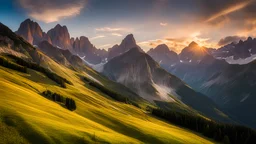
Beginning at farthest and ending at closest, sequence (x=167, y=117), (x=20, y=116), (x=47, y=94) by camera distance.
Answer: (x=167, y=117) < (x=47, y=94) < (x=20, y=116)

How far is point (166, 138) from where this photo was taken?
85.8 m

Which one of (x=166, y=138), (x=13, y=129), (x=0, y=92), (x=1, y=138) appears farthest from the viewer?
(x=166, y=138)

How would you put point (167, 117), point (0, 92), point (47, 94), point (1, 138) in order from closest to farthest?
point (1, 138), point (0, 92), point (47, 94), point (167, 117)

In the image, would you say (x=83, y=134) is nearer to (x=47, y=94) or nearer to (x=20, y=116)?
(x=20, y=116)

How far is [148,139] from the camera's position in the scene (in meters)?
79.8

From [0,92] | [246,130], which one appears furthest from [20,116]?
[246,130]

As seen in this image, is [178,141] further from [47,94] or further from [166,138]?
[47,94]

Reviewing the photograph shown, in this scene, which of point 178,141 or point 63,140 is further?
point 178,141

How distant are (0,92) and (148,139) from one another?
4466 centimetres

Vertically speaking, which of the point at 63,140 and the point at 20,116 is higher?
the point at 20,116

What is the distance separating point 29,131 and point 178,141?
54.7 m

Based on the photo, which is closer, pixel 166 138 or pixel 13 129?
pixel 13 129

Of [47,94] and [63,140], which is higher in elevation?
[47,94]

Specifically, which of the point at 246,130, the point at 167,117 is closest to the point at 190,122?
the point at 167,117
